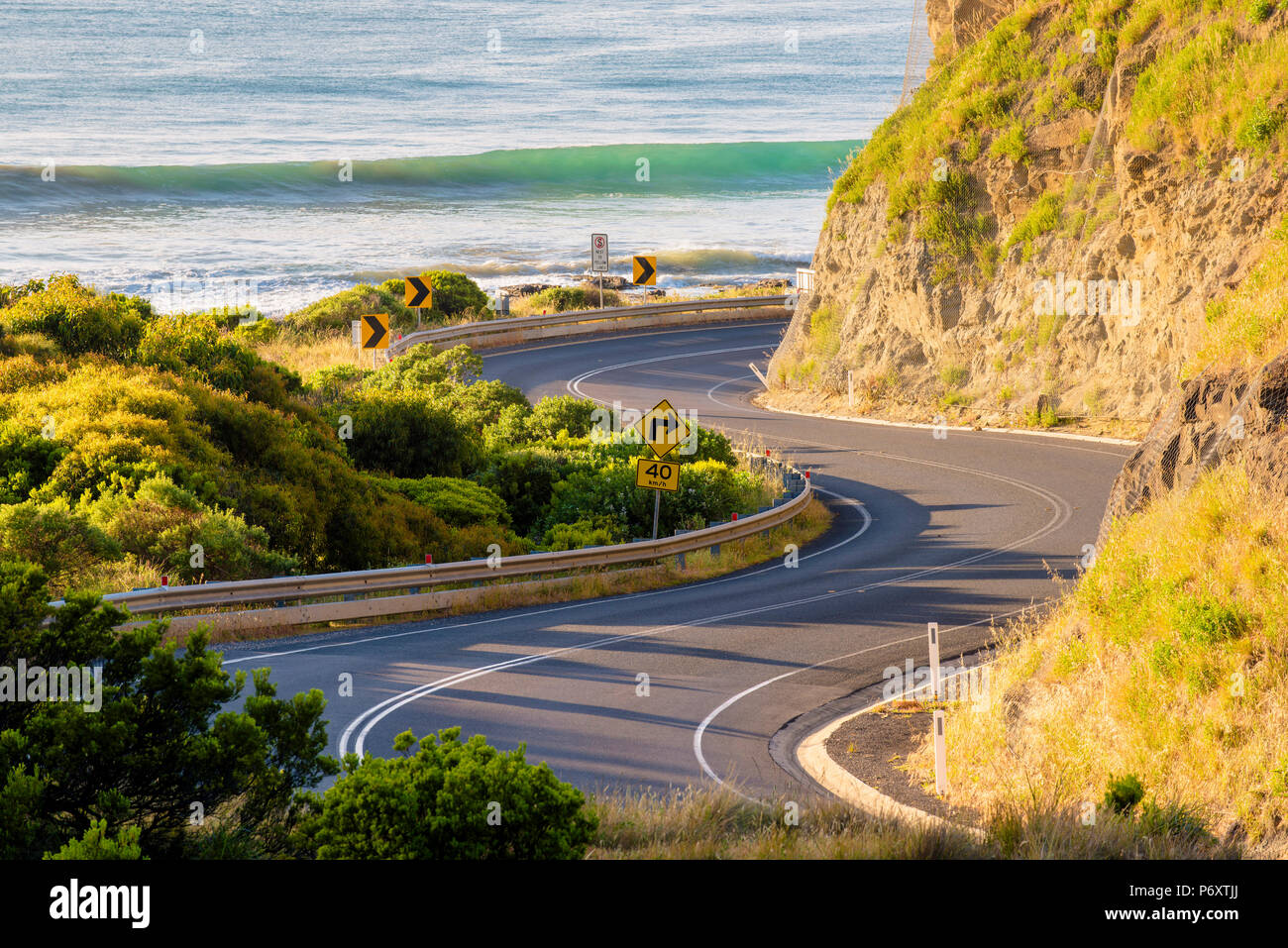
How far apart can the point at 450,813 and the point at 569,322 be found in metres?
41.6

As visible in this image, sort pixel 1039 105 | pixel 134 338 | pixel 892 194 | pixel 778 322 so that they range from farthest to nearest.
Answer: pixel 778 322 → pixel 892 194 → pixel 1039 105 → pixel 134 338

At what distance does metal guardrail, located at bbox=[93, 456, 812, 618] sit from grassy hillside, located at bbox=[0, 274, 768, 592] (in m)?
0.79

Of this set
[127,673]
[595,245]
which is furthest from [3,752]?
[595,245]

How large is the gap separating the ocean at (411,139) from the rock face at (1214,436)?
30009 millimetres

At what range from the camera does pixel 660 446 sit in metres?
19.7

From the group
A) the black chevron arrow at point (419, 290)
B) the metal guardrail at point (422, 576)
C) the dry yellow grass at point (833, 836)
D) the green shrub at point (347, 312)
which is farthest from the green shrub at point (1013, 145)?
the dry yellow grass at point (833, 836)

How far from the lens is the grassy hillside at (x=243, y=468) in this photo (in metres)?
16.2

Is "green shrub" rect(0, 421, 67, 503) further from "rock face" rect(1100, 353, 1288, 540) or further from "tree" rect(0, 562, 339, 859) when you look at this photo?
"rock face" rect(1100, 353, 1288, 540)

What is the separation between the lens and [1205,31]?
2902cm

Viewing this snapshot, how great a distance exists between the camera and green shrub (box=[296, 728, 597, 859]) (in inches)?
258

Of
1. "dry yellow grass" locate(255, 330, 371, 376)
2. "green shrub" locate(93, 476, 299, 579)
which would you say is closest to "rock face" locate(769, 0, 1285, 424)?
"dry yellow grass" locate(255, 330, 371, 376)
